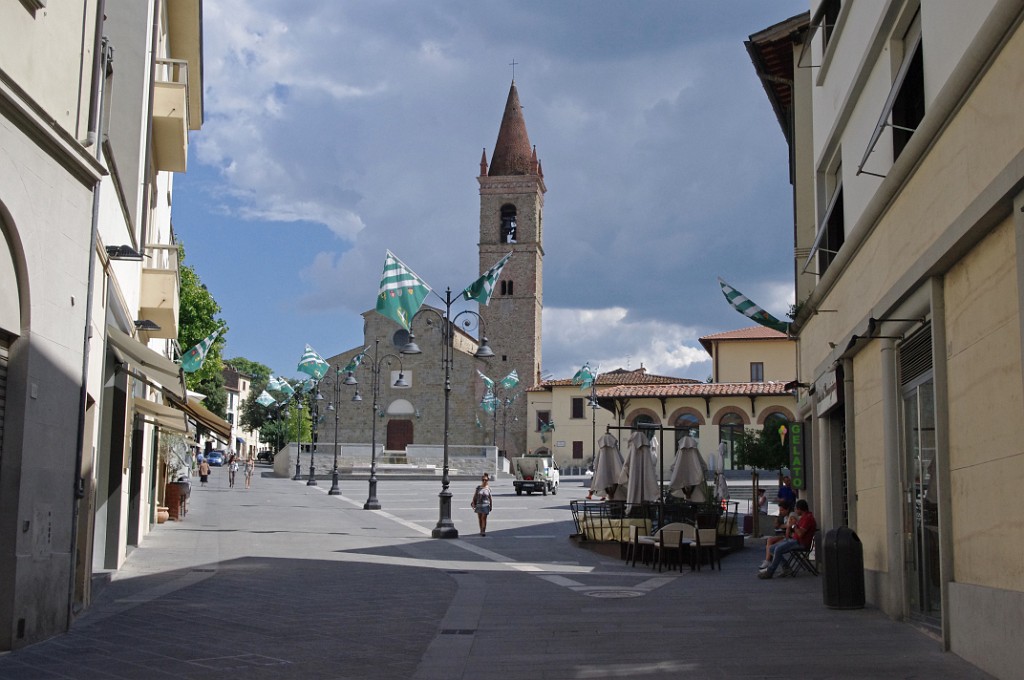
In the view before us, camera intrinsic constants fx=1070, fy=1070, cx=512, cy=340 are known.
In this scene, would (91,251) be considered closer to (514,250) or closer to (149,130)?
(149,130)

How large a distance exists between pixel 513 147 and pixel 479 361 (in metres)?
21.4

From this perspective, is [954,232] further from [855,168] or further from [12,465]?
[12,465]

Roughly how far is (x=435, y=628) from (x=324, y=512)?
2278 centimetres

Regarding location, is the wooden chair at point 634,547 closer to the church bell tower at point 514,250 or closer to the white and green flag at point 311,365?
the white and green flag at point 311,365

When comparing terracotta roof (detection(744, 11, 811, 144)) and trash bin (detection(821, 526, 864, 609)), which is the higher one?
terracotta roof (detection(744, 11, 811, 144))

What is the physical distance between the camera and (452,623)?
10.5m

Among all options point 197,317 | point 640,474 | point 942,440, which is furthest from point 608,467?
point 197,317

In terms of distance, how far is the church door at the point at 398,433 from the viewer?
280ft

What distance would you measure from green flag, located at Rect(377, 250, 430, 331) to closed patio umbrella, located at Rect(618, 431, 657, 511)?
6.18 m

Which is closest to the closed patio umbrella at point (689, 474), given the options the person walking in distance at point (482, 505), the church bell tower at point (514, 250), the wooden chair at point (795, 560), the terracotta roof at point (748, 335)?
the person walking in distance at point (482, 505)

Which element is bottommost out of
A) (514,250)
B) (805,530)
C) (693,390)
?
(805,530)

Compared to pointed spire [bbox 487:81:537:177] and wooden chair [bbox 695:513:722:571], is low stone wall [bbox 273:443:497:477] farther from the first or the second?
wooden chair [bbox 695:513:722:571]

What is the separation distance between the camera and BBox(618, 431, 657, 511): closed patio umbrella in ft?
71.8

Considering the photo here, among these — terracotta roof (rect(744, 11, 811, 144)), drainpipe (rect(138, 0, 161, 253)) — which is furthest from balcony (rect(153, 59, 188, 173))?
terracotta roof (rect(744, 11, 811, 144))
